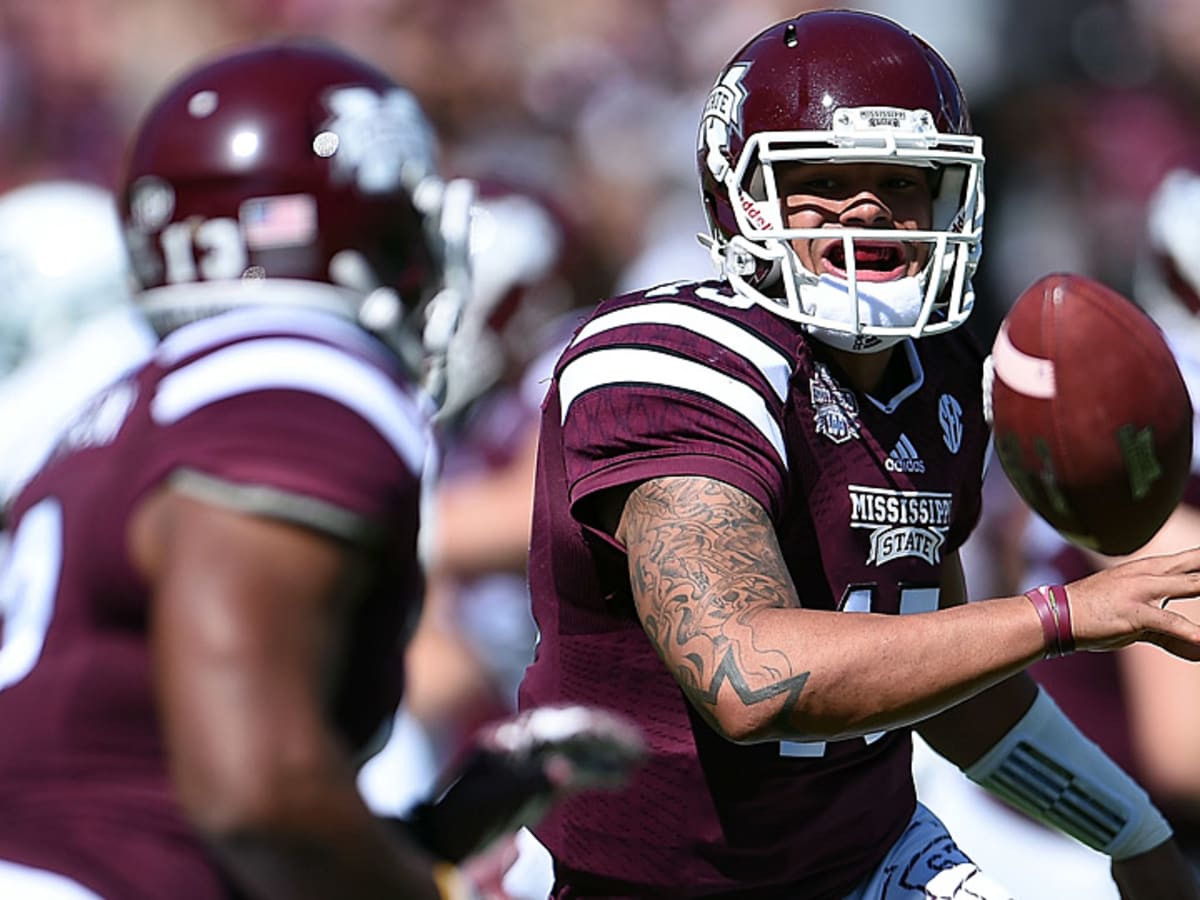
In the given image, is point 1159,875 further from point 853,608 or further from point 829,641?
point 829,641

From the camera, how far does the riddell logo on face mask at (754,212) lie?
9.86ft

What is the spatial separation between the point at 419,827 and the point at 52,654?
476mm

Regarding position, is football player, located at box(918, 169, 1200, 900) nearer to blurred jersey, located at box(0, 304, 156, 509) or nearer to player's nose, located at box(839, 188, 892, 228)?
player's nose, located at box(839, 188, 892, 228)

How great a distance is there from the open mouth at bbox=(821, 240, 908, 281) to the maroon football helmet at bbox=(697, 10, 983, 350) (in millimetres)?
30

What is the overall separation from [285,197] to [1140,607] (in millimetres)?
1072

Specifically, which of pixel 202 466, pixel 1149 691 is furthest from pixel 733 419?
pixel 1149 691

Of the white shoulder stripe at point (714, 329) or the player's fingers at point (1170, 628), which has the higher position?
the white shoulder stripe at point (714, 329)

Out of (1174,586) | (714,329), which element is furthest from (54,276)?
(1174,586)

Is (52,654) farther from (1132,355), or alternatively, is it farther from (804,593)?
(1132,355)

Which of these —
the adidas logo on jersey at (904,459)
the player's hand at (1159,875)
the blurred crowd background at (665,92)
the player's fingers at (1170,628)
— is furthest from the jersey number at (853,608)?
the blurred crowd background at (665,92)

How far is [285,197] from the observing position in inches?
92.4

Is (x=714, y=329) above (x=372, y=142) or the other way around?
the other way around

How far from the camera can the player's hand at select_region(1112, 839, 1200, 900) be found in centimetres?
331

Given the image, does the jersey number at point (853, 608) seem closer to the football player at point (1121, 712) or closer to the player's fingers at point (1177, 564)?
the player's fingers at point (1177, 564)
